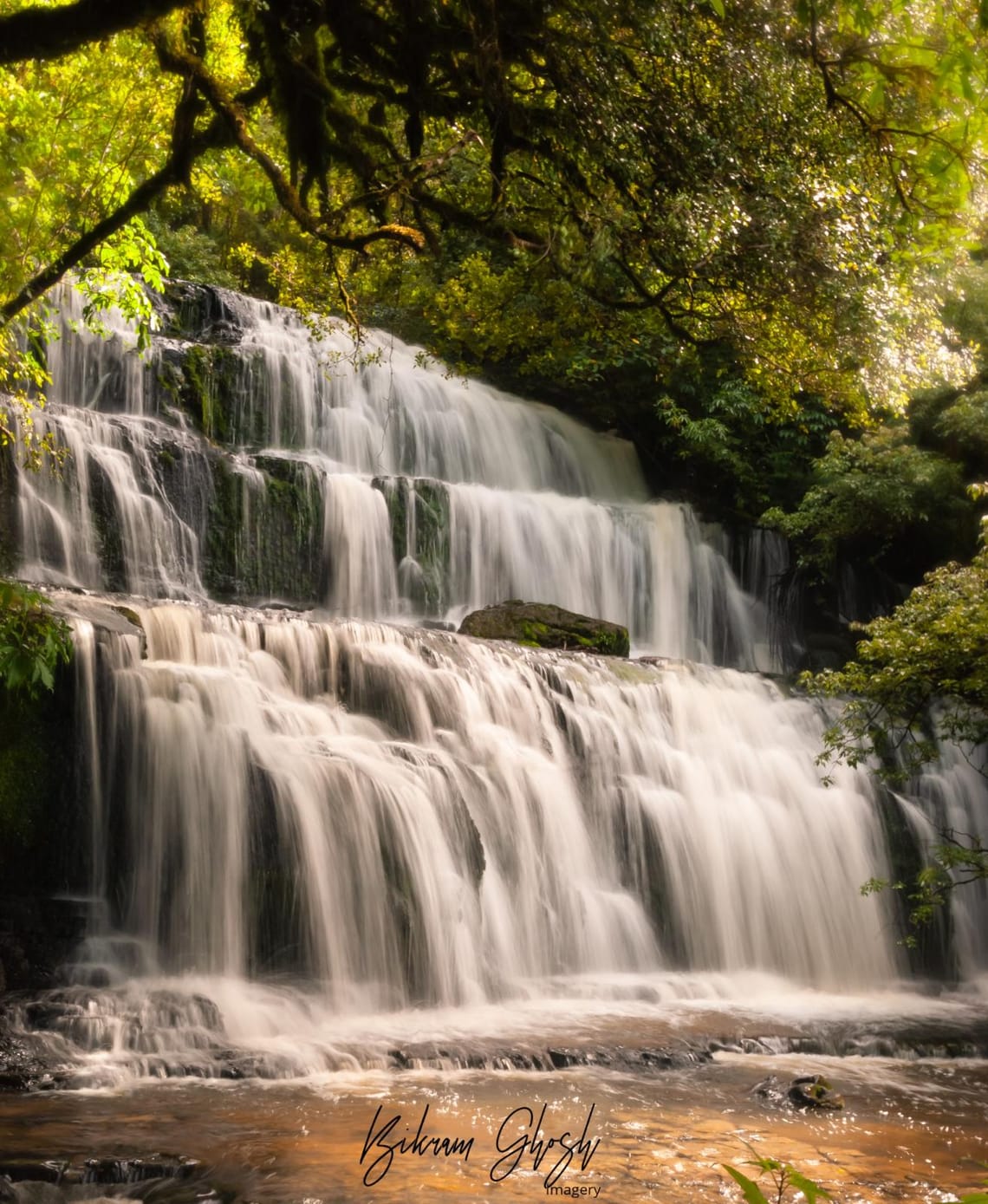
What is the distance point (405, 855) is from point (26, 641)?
3.47 metres

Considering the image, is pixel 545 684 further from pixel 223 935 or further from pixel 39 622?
pixel 39 622

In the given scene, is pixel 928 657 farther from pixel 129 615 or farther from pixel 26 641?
pixel 26 641

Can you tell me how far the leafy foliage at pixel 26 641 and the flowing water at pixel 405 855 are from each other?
95 cm

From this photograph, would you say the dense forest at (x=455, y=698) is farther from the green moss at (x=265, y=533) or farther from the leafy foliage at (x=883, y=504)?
the leafy foliage at (x=883, y=504)

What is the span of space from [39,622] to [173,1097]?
325 centimetres

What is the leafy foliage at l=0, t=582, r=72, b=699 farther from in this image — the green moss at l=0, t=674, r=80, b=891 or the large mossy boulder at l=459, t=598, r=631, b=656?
the large mossy boulder at l=459, t=598, r=631, b=656

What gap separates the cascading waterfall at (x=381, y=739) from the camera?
8672 mm

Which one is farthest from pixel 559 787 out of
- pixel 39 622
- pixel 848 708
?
pixel 39 622

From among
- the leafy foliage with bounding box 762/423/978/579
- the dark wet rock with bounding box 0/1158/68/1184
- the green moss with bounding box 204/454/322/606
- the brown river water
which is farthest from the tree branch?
the leafy foliage with bounding box 762/423/978/579

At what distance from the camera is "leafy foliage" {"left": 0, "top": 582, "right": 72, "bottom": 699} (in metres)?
7.47

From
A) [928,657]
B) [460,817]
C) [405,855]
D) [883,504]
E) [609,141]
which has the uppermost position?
[883,504]

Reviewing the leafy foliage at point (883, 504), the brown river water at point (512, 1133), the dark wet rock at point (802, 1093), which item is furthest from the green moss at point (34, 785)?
the leafy foliage at point (883, 504)

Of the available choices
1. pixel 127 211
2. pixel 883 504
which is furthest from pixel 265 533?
pixel 883 504

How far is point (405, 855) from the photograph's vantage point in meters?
9.41
